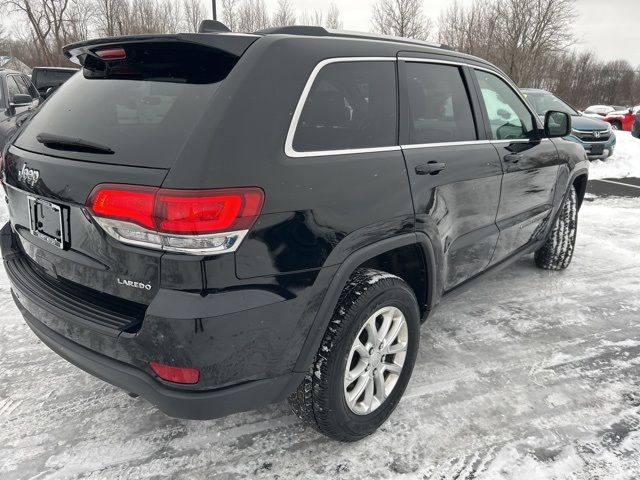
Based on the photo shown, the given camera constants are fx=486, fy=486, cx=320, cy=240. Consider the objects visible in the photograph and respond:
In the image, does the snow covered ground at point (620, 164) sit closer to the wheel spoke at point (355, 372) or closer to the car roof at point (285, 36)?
the car roof at point (285, 36)

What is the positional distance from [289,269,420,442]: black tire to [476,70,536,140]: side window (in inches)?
60.0

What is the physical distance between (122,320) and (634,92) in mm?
47267

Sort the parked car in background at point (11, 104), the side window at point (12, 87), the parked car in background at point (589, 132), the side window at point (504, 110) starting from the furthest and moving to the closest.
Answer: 1. the parked car in background at point (589, 132)
2. the side window at point (12, 87)
3. the parked car in background at point (11, 104)
4. the side window at point (504, 110)

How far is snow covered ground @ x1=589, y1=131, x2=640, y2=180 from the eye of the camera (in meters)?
10.1

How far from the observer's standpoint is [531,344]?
10.6 ft

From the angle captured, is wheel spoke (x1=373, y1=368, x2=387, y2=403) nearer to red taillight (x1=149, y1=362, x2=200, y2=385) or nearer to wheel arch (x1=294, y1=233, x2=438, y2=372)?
wheel arch (x1=294, y1=233, x2=438, y2=372)

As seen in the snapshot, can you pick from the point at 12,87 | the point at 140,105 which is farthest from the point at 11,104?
the point at 140,105

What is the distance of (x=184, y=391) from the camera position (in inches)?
68.1

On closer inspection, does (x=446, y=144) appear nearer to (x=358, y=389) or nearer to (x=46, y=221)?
(x=358, y=389)

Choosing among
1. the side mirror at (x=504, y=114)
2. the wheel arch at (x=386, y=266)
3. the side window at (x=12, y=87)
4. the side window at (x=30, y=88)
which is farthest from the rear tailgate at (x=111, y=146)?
the side window at (x=30, y=88)

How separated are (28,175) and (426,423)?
216cm

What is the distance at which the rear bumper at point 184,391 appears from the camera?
173 cm

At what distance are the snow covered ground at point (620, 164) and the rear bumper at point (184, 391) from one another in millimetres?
9749

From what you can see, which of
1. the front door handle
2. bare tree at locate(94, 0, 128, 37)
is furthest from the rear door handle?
bare tree at locate(94, 0, 128, 37)
